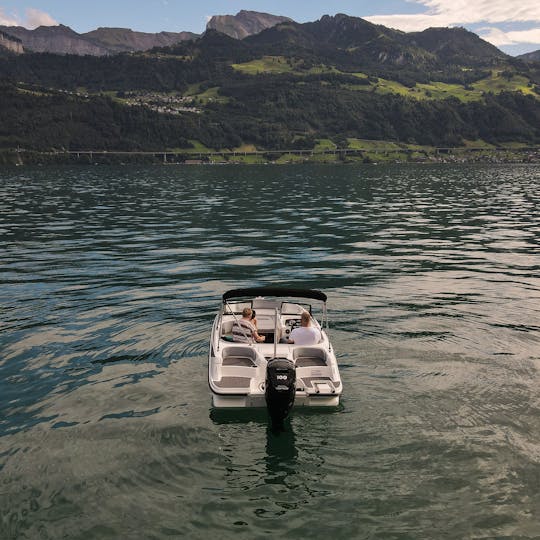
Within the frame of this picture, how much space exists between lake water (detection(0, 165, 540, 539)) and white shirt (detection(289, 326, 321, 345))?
64.0 inches

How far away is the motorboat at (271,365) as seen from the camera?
13938mm

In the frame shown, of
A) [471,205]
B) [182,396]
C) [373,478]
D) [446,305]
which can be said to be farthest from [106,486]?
[471,205]

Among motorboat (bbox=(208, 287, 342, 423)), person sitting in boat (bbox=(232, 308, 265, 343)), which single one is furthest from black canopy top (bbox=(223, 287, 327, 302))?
person sitting in boat (bbox=(232, 308, 265, 343))

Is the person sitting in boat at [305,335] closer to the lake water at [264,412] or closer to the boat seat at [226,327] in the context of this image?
the lake water at [264,412]

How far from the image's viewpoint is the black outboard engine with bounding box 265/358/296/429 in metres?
13.7

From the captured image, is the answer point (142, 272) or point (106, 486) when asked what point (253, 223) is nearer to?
point (142, 272)

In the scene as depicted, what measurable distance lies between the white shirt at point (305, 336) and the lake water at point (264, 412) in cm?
163

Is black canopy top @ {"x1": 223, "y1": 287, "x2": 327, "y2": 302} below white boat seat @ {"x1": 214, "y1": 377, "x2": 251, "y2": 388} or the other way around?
the other way around

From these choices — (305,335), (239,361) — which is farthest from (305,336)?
(239,361)

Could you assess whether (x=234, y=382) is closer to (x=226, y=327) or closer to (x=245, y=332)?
(x=245, y=332)

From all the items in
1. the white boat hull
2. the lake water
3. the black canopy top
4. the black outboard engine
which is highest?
the black canopy top

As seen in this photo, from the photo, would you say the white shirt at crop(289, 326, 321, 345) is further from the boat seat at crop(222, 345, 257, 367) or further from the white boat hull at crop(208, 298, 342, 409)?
the boat seat at crop(222, 345, 257, 367)

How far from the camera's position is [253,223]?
2253 inches

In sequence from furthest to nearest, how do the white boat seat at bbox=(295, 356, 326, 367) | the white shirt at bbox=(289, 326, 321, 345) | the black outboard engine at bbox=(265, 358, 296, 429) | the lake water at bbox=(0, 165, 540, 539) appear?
the white shirt at bbox=(289, 326, 321, 345)
the white boat seat at bbox=(295, 356, 326, 367)
the black outboard engine at bbox=(265, 358, 296, 429)
the lake water at bbox=(0, 165, 540, 539)
